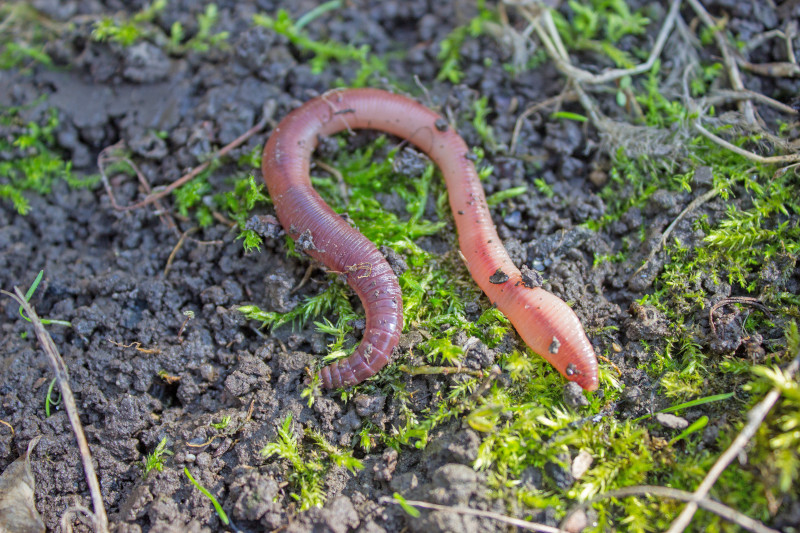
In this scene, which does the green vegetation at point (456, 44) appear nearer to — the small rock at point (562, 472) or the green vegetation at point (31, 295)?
the small rock at point (562, 472)

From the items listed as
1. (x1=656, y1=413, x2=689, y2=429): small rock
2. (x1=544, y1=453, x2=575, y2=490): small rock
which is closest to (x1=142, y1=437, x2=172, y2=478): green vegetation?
(x1=544, y1=453, x2=575, y2=490): small rock

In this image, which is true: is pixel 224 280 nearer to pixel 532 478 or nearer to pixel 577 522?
pixel 532 478

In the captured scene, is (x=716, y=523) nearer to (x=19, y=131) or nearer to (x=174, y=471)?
(x=174, y=471)

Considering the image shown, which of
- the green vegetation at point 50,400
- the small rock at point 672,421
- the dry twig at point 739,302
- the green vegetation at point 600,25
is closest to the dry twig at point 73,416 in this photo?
the green vegetation at point 50,400

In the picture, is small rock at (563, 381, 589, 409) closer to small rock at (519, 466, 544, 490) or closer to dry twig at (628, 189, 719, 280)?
small rock at (519, 466, 544, 490)

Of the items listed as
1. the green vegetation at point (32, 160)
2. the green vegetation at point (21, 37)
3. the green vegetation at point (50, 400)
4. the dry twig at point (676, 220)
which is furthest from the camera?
the green vegetation at point (21, 37)

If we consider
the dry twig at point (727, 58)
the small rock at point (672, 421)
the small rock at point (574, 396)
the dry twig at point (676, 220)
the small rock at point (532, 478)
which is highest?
the dry twig at point (727, 58)
